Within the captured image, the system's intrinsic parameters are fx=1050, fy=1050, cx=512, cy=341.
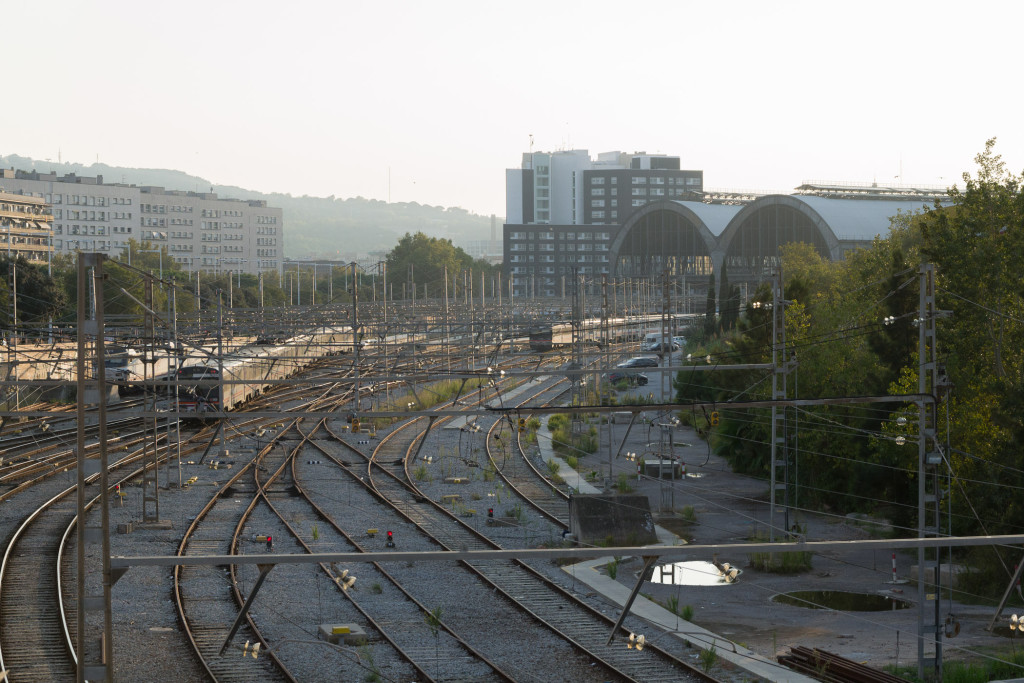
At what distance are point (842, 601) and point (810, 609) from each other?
776 millimetres

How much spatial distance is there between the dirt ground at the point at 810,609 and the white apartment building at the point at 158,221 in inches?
3559

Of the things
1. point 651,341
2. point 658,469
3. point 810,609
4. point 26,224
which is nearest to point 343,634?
point 810,609

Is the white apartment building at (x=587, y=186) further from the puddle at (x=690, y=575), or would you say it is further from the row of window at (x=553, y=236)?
the puddle at (x=690, y=575)

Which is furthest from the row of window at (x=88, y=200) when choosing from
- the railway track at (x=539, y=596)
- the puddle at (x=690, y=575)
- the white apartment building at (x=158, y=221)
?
the puddle at (x=690, y=575)

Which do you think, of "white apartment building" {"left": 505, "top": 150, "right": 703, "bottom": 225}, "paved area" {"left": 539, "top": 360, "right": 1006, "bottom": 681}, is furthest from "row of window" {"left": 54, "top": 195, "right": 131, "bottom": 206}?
"paved area" {"left": 539, "top": 360, "right": 1006, "bottom": 681}

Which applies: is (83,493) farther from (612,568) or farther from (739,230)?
(739,230)

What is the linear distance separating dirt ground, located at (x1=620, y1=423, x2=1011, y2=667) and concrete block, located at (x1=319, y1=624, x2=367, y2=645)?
3.57m

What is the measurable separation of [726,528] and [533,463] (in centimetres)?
763

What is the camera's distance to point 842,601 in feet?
43.5

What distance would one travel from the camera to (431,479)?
71.3ft

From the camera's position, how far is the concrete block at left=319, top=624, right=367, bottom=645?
36.2 ft

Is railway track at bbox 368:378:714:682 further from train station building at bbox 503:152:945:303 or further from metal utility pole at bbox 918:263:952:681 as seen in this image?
train station building at bbox 503:152:945:303

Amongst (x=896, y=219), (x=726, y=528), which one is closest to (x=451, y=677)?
(x=726, y=528)

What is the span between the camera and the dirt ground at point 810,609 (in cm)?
1130
